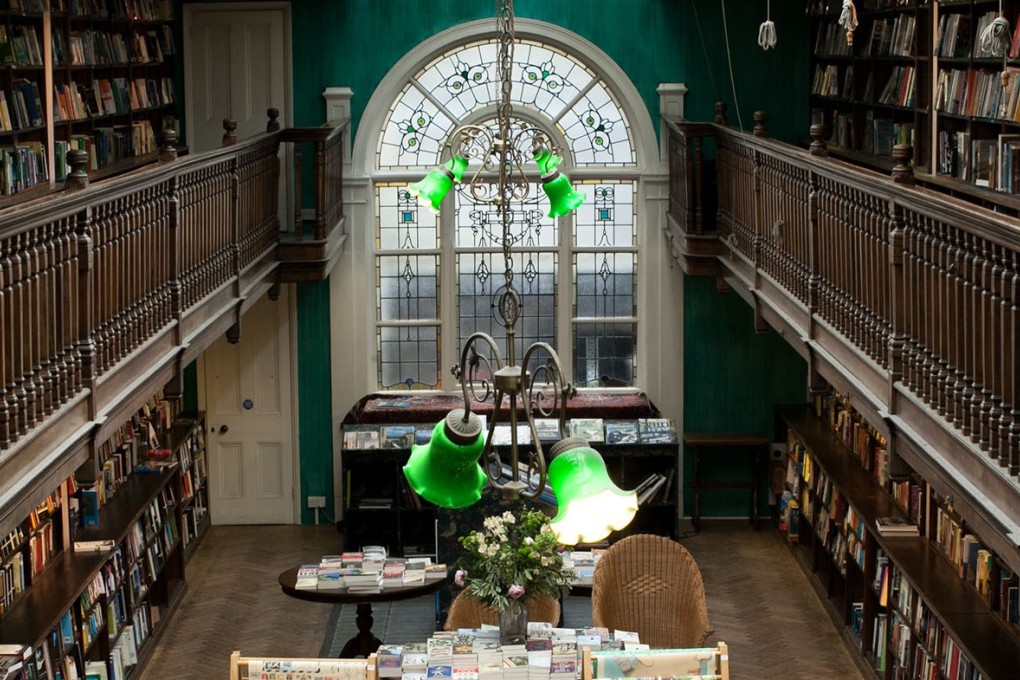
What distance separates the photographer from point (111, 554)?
30.3ft

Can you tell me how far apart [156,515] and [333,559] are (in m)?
1.61

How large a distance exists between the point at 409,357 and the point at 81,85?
3.89 m

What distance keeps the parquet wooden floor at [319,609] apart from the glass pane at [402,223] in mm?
2545

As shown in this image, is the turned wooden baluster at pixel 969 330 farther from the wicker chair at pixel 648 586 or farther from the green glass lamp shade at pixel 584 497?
the wicker chair at pixel 648 586

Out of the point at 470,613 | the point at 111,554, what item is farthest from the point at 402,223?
the point at 470,613

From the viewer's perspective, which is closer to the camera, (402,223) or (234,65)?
(234,65)

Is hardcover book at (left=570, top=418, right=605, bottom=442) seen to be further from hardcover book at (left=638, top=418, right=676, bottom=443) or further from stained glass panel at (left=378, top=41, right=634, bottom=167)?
stained glass panel at (left=378, top=41, right=634, bottom=167)

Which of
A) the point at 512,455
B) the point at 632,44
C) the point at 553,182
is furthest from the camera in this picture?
the point at 632,44

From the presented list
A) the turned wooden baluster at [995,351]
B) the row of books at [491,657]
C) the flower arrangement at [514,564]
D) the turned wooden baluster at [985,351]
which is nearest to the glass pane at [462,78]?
the flower arrangement at [514,564]

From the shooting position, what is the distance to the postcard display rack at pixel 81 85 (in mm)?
9250

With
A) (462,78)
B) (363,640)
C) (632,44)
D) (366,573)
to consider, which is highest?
(632,44)

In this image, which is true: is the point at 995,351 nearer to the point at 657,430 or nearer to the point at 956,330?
the point at 956,330

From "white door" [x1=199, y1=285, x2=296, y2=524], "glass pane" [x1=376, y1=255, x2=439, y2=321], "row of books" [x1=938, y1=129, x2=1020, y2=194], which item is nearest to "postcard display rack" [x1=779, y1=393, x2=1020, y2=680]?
"row of books" [x1=938, y1=129, x2=1020, y2=194]

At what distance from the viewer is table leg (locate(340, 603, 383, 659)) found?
32.6 ft
